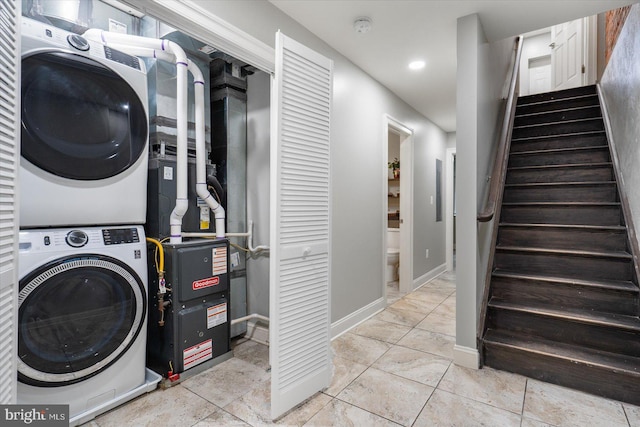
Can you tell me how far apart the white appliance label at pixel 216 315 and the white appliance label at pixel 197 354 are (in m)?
0.12

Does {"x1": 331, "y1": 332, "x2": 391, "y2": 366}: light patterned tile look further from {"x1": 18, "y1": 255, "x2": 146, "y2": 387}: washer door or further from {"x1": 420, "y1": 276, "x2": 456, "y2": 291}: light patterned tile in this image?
{"x1": 420, "y1": 276, "x2": 456, "y2": 291}: light patterned tile

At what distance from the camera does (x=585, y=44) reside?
4.47 m

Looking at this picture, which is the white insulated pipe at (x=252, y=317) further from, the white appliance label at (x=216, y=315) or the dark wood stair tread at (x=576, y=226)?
the dark wood stair tread at (x=576, y=226)

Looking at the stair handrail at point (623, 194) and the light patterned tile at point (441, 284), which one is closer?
the stair handrail at point (623, 194)

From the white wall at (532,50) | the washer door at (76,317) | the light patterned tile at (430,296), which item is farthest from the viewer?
the white wall at (532,50)

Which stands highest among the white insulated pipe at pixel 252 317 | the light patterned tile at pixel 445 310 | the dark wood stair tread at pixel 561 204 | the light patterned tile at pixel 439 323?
the dark wood stair tread at pixel 561 204

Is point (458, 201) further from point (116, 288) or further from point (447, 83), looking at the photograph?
point (116, 288)

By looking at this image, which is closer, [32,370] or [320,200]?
[32,370]

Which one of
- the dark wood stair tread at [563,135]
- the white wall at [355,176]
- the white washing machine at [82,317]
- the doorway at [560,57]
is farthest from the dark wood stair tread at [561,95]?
the white washing machine at [82,317]

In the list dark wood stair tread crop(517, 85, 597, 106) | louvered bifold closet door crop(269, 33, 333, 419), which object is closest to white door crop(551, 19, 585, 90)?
dark wood stair tread crop(517, 85, 597, 106)

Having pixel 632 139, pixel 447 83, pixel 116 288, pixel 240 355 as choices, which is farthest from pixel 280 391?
pixel 447 83

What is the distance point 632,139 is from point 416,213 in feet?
7.31

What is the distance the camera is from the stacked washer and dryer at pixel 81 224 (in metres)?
1.54

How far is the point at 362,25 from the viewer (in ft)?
7.52
